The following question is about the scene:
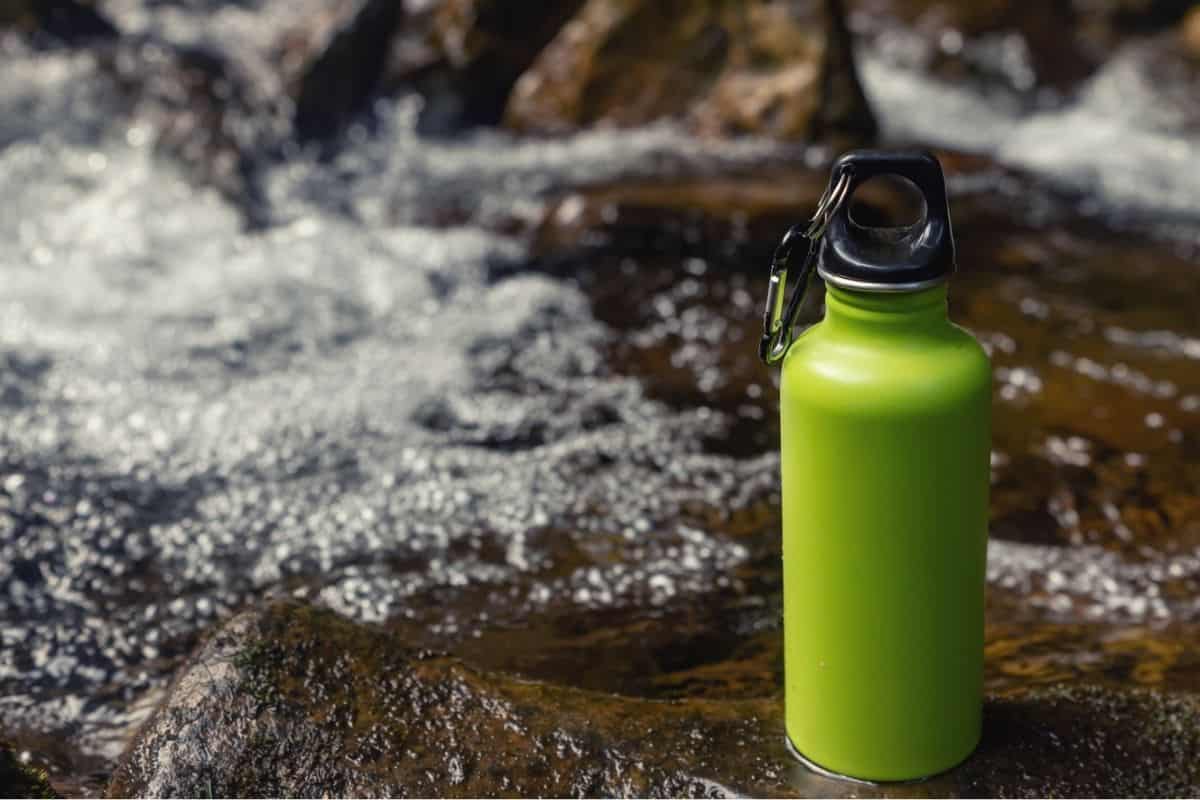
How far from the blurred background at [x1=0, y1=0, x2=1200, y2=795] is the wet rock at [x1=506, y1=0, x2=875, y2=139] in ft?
0.07

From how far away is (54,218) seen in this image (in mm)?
5992

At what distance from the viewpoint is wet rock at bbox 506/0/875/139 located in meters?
6.50

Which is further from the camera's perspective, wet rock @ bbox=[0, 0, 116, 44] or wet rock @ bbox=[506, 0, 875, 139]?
wet rock @ bbox=[0, 0, 116, 44]

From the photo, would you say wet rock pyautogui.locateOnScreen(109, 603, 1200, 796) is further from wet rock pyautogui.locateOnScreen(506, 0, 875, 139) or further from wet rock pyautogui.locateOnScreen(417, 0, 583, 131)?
wet rock pyautogui.locateOnScreen(417, 0, 583, 131)

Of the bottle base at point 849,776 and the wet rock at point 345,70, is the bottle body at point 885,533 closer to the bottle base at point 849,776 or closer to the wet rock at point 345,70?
the bottle base at point 849,776

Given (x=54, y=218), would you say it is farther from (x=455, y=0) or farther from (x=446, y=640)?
(x=446, y=640)

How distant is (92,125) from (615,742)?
18.8 feet

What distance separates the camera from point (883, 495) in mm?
1907

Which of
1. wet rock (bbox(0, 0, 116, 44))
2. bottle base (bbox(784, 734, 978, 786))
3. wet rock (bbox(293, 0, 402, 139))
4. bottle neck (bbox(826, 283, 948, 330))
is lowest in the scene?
wet rock (bbox(293, 0, 402, 139))

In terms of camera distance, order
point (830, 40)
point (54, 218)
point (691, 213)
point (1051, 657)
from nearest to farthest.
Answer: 1. point (1051, 657)
2. point (691, 213)
3. point (54, 218)
4. point (830, 40)

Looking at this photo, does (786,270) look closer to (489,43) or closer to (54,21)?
(489,43)

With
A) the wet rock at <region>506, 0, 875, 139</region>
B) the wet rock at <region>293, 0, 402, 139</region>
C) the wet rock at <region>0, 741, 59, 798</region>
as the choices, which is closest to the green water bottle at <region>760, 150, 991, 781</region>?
the wet rock at <region>0, 741, 59, 798</region>

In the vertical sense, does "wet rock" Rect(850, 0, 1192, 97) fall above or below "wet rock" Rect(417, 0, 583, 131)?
below

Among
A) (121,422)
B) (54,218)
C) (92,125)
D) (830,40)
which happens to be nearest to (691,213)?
(830,40)
